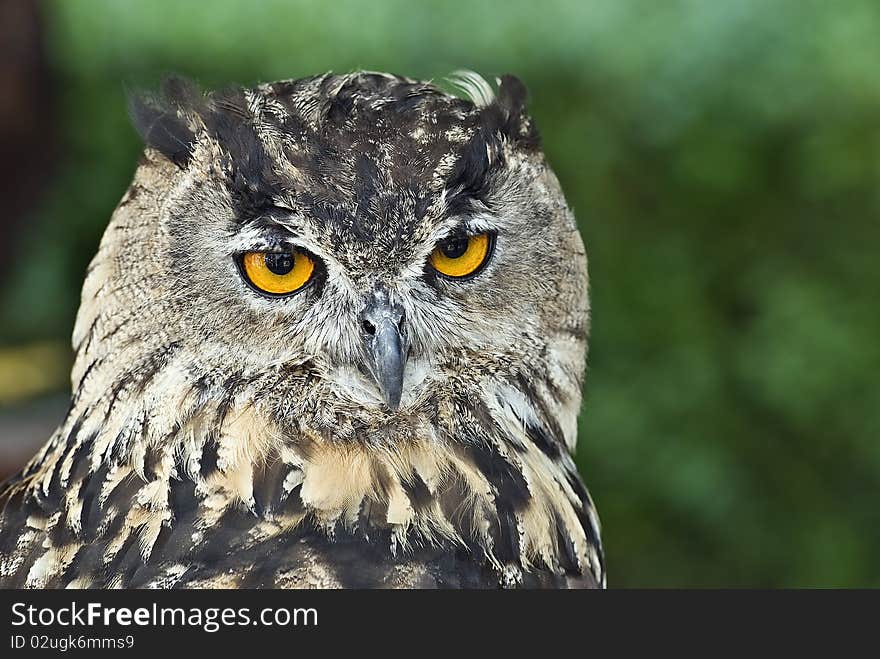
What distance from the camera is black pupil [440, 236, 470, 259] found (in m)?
1.58

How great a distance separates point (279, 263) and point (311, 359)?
0.52 feet

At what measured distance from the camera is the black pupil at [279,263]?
1535 mm

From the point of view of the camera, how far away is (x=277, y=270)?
1.55 m

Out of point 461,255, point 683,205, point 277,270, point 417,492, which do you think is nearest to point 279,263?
point 277,270

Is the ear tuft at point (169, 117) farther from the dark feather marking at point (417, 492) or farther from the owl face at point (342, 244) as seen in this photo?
the dark feather marking at point (417, 492)

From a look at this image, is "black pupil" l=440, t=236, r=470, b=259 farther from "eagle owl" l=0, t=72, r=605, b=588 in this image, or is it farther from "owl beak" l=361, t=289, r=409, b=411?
"owl beak" l=361, t=289, r=409, b=411

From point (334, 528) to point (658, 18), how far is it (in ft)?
7.20

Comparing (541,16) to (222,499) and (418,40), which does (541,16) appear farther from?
(222,499)

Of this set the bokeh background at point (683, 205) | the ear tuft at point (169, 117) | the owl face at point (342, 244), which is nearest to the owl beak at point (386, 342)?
the owl face at point (342, 244)

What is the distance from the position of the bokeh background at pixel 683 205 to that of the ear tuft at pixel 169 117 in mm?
1690

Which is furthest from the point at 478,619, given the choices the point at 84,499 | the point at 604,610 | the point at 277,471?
the point at 84,499

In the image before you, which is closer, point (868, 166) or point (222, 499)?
point (222, 499)

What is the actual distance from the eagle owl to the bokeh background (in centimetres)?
159

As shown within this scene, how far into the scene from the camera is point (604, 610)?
5.14ft
